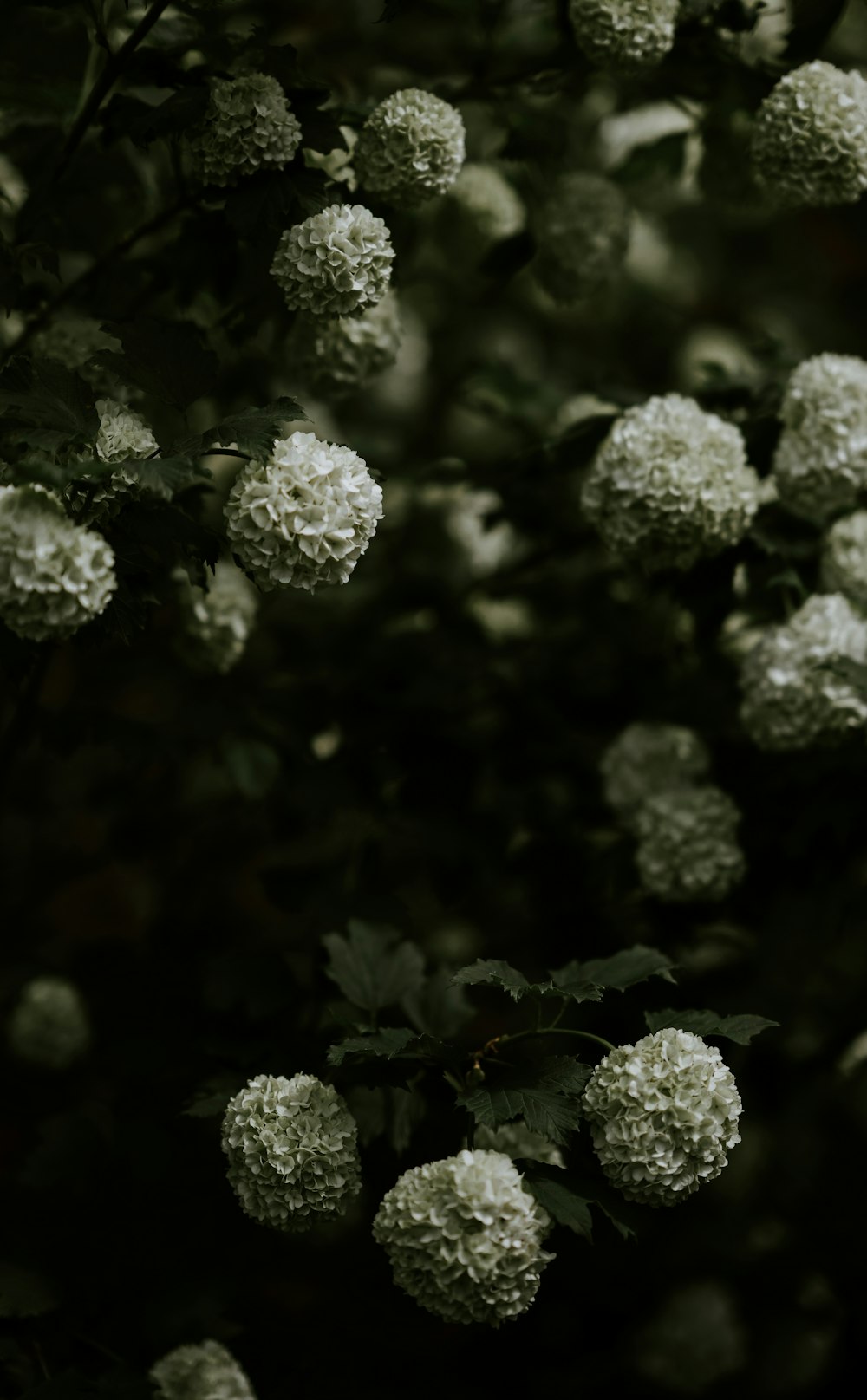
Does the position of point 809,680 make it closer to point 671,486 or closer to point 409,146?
point 671,486

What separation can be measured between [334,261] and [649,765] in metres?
0.99

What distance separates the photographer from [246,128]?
142 cm

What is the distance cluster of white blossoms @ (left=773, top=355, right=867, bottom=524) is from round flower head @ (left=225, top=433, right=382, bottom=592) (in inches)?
30.5

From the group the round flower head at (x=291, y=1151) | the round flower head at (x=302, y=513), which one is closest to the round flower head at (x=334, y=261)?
the round flower head at (x=302, y=513)

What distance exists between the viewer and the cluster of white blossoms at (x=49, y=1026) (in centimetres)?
214

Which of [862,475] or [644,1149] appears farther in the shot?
[862,475]

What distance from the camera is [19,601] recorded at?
3.83ft

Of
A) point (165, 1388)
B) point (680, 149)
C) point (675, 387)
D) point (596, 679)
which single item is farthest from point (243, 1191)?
point (675, 387)

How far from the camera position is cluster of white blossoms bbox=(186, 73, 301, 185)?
1421mm

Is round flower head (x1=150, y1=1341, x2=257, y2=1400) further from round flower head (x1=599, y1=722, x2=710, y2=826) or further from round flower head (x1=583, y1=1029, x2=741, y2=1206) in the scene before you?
round flower head (x1=599, y1=722, x2=710, y2=826)

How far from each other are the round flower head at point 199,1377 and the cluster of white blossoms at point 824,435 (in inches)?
56.1

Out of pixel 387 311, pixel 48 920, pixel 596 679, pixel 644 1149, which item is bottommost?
pixel 48 920

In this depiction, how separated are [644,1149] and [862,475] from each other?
1.04m

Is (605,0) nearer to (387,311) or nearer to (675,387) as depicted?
(387,311)
